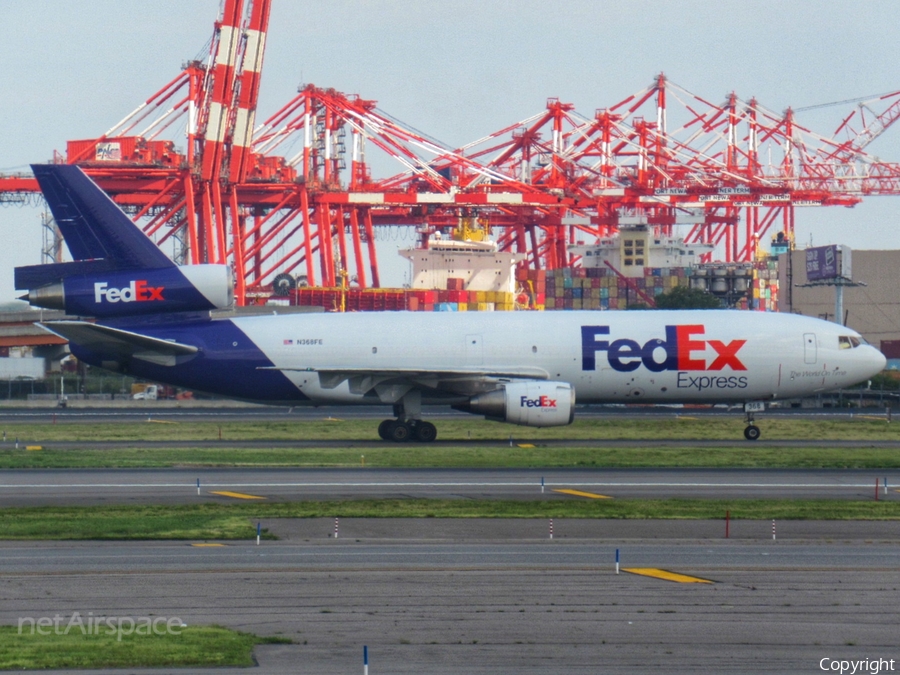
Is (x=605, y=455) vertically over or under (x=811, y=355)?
under

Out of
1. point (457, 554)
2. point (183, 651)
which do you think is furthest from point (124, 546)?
point (183, 651)

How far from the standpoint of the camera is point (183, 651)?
13742 millimetres

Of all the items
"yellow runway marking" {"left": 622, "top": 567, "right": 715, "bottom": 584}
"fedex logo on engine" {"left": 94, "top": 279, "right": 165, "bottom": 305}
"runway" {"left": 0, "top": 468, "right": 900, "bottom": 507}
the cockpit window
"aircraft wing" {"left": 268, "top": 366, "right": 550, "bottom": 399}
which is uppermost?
"fedex logo on engine" {"left": 94, "top": 279, "right": 165, "bottom": 305}

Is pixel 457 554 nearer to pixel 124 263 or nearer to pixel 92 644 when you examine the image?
pixel 92 644

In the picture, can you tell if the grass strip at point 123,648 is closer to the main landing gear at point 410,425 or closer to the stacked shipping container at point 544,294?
the main landing gear at point 410,425

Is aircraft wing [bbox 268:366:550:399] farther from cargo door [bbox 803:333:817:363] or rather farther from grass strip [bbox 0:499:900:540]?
grass strip [bbox 0:499:900:540]

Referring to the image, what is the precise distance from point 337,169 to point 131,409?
79086mm

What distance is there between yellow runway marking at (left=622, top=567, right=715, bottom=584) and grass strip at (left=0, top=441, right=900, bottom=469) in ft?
47.7

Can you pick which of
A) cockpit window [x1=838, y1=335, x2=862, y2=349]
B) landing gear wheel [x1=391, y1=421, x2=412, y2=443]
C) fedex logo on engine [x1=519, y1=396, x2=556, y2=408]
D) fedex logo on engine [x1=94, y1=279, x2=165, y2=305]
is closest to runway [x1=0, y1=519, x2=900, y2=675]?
fedex logo on engine [x1=519, y1=396, x2=556, y2=408]

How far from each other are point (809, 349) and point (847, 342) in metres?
1.82

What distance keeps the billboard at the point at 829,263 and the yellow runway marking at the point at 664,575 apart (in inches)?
3015

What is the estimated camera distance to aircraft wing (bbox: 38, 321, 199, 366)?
38250mm

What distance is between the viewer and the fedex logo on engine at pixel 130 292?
40.2 m

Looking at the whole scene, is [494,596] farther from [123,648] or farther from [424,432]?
[424,432]
